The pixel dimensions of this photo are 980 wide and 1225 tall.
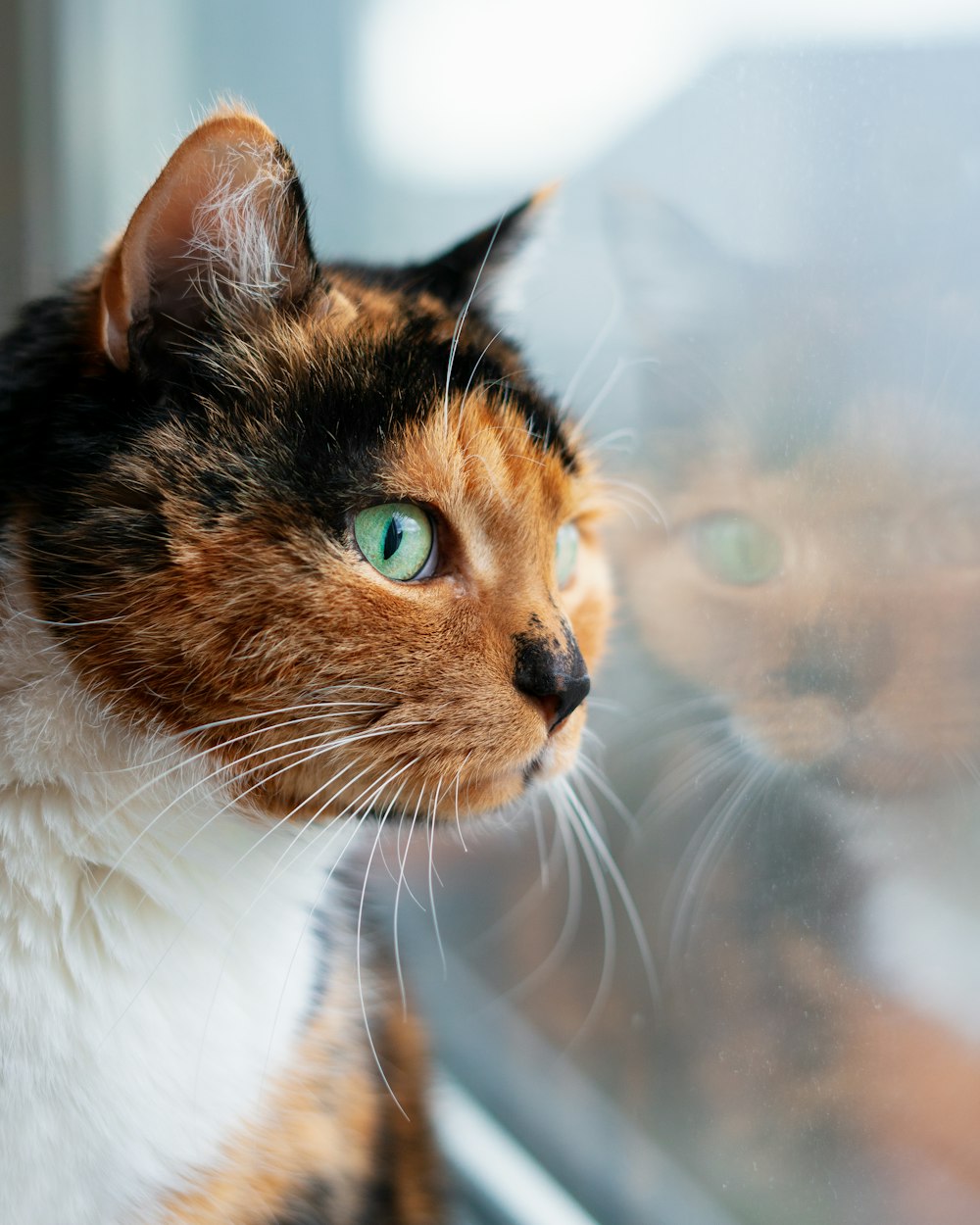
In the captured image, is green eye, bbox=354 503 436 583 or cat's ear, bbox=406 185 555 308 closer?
green eye, bbox=354 503 436 583

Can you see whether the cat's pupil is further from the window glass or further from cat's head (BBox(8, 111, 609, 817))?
the window glass

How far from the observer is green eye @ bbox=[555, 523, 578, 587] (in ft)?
3.17

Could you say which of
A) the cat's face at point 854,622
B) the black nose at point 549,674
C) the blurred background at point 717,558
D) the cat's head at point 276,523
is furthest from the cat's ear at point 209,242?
the cat's face at point 854,622

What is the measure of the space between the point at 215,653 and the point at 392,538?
153 millimetres

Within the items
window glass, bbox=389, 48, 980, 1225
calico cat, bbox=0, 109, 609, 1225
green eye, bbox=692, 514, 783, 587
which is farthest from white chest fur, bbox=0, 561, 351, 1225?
green eye, bbox=692, 514, 783, 587

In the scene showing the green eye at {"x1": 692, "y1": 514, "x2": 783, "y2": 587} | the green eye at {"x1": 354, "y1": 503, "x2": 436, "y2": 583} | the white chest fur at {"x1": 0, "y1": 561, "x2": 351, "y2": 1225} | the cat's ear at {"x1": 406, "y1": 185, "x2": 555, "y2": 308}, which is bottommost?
the white chest fur at {"x1": 0, "y1": 561, "x2": 351, "y2": 1225}

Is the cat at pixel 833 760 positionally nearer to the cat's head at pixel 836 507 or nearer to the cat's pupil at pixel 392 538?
the cat's head at pixel 836 507

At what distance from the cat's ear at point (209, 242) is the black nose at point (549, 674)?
0.33 meters

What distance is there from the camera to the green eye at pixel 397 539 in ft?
2.43

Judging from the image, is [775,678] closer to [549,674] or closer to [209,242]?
[549,674]

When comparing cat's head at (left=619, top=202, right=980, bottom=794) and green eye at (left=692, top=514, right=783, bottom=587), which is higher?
cat's head at (left=619, top=202, right=980, bottom=794)

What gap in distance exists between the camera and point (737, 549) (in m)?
1.06

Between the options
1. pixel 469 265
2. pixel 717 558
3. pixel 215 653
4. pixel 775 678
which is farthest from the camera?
pixel 717 558

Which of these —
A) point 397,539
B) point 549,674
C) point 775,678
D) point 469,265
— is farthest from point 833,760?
point 469,265
